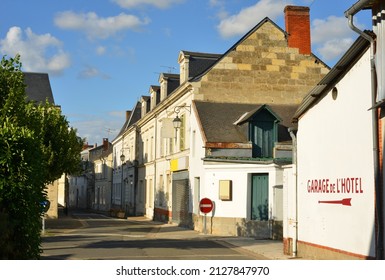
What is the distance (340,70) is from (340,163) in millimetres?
1948

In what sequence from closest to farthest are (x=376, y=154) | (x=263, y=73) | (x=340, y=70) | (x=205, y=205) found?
(x=376, y=154) < (x=340, y=70) < (x=205, y=205) < (x=263, y=73)

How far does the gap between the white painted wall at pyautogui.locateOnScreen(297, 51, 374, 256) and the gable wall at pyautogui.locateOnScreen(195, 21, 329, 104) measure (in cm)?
1348

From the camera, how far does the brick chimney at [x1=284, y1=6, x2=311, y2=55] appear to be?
2925cm

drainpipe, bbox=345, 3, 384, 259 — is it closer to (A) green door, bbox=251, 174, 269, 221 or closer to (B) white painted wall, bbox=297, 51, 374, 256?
(B) white painted wall, bbox=297, 51, 374, 256

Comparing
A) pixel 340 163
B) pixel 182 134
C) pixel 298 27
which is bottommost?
pixel 340 163

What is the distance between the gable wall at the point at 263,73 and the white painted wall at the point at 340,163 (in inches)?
531

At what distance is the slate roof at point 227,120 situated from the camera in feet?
82.7

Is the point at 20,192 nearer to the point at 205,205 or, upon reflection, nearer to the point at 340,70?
the point at 340,70

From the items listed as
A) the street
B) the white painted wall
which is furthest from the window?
the white painted wall

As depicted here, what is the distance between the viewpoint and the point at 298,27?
2942 centimetres

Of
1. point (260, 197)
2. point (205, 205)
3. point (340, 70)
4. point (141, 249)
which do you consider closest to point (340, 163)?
point (340, 70)

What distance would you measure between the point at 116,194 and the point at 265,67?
100ft

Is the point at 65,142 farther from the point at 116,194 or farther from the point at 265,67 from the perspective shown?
the point at 116,194
